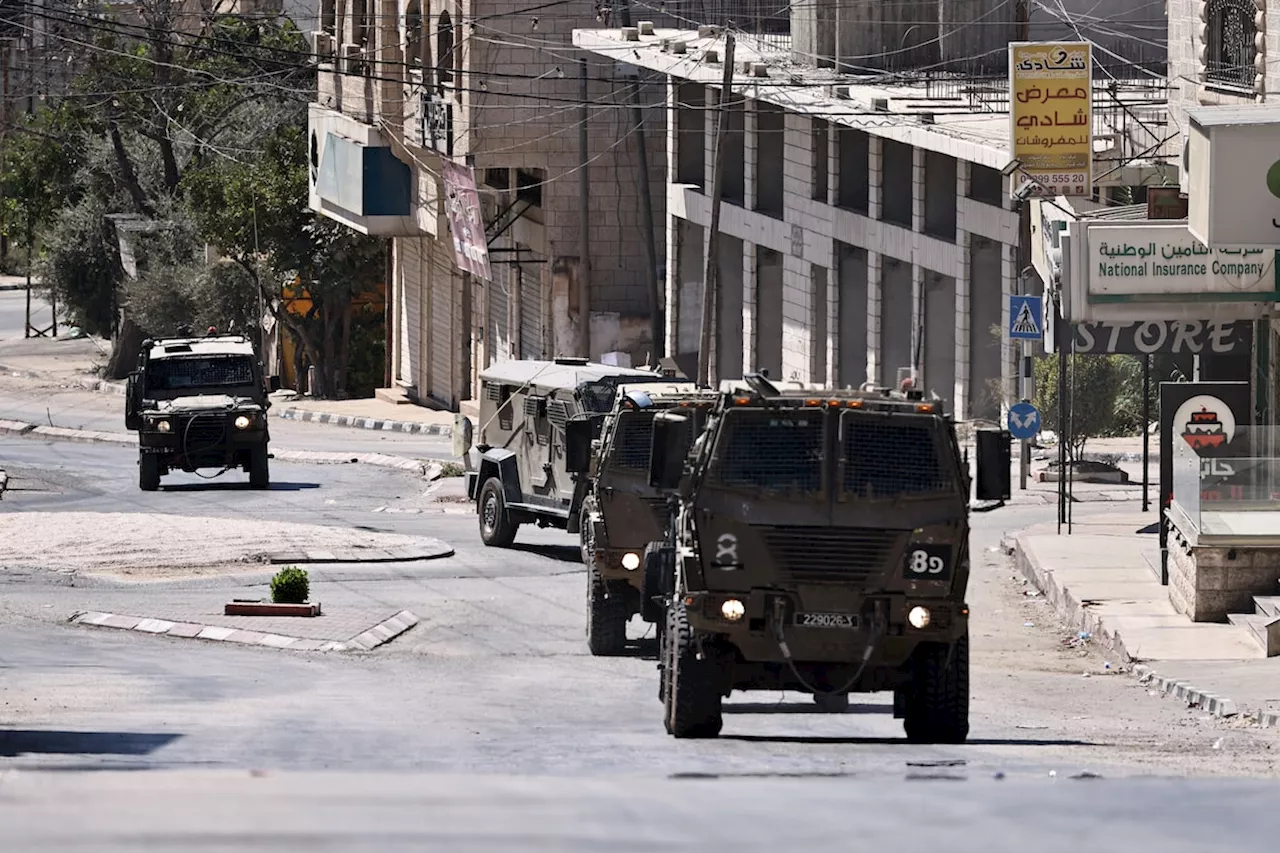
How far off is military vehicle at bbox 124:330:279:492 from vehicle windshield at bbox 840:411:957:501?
21218mm

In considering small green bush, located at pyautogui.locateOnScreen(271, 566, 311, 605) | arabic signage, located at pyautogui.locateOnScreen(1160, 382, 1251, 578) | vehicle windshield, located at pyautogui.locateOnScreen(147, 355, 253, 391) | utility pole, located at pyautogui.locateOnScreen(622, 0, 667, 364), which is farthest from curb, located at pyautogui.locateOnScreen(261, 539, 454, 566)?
utility pole, located at pyautogui.locateOnScreen(622, 0, 667, 364)

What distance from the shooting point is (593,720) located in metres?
14.4

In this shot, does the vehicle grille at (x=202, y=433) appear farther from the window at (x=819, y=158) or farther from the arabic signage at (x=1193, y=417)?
the arabic signage at (x=1193, y=417)

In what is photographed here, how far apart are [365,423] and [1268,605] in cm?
3294

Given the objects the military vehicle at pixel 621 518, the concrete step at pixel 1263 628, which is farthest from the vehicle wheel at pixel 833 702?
the concrete step at pixel 1263 628

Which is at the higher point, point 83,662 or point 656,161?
point 656,161

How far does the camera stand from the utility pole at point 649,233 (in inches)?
1804

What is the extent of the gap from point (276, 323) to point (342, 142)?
986cm

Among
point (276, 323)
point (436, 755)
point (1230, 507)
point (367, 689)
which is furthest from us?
point (276, 323)

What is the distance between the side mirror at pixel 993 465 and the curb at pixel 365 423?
33983 mm

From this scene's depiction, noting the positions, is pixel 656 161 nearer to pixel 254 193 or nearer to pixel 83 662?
pixel 254 193

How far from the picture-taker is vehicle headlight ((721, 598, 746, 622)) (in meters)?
12.5

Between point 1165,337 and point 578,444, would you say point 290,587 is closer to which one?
point 578,444

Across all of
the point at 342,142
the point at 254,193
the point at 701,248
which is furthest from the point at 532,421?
the point at 254,193
